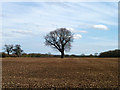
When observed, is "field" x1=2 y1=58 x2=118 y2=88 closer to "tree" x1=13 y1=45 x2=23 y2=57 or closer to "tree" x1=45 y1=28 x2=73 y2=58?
"tree" x1=45 y1=28 x2=73 y2=58

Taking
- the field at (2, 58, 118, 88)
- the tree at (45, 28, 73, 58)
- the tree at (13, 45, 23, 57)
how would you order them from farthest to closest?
the tree at (13, 45, 23, 57) < the tree at (45, 28, 73, 58) < the field at (2, 58, 118, 88)

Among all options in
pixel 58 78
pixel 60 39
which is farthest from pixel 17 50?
pixel 58 78

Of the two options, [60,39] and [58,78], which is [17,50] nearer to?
[60,39]

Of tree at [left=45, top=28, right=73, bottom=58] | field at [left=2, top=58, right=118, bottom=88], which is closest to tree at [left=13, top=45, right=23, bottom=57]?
tree at [left=45, top=28, right=73, bottom=58]

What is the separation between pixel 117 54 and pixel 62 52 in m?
29.9

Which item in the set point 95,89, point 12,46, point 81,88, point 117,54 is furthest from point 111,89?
Result: point 12,46

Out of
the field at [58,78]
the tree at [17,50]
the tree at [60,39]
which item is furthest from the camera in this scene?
the tree at [17,50]

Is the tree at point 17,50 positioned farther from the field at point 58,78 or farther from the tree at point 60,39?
the field at point 58,78

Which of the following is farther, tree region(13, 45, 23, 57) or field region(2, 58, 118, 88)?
tree region(13, 45, 23, 57)

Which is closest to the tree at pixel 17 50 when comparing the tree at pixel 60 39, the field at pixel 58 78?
the tree at pixel 60 39

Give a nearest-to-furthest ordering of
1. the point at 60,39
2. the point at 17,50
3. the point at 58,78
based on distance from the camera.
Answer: the point at 58,78 → the point at 60,39 → the point at 17,50

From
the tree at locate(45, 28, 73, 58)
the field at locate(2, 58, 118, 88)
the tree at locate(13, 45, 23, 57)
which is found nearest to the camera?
the field at locate(2, 58, 118, 88)

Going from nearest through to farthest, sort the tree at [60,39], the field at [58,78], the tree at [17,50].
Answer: the field at [58,78]
the tree at [60,39]
the tree at [17,50]

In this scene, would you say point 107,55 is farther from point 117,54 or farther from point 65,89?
point 65,89
